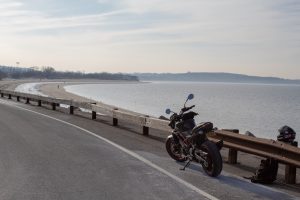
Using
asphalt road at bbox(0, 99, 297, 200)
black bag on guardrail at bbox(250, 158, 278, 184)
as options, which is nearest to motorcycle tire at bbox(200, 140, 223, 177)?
asphalt road at bbox(0, 99, 297, 200)

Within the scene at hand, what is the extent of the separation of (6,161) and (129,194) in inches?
149

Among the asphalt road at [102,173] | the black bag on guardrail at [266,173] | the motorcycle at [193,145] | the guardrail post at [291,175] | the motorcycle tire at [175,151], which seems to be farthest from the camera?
the motorcycle tire at [175,151]

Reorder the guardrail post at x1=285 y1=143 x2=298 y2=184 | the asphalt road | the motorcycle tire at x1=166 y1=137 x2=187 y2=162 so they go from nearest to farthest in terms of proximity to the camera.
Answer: the asphalt road < the guardrail post at x1=285 y1=143 x2=298 y2=184 < the motorcycle tire at x1=166 y1=137 x2=187 y2=162

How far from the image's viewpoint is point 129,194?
7742 millimetres

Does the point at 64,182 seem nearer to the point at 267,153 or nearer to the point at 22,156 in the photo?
the point at 22,156

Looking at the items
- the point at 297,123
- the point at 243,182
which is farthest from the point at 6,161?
the point at 297,123

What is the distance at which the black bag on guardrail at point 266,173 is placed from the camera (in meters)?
9.11

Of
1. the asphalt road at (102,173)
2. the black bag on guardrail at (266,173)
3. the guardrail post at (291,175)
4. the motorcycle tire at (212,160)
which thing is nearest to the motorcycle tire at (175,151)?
the asphalt road at (102,173)

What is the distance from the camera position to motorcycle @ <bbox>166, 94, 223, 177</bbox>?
9367 millimetres

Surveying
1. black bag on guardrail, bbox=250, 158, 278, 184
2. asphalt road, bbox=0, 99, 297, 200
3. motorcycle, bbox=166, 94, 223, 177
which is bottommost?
asphalt road, bbox=0, 99, 297, 200

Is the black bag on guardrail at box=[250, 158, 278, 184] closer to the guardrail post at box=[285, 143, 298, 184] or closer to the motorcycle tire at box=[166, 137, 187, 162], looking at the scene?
the guardrail post at box=[285, 143, 298, 184]

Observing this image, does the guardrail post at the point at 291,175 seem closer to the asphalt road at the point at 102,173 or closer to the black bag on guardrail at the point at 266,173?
the black bag on guardrail at the point at 266,173

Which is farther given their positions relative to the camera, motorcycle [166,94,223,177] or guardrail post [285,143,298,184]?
motorcycle [166,94,223,177]

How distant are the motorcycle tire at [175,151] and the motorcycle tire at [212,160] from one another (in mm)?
1287
